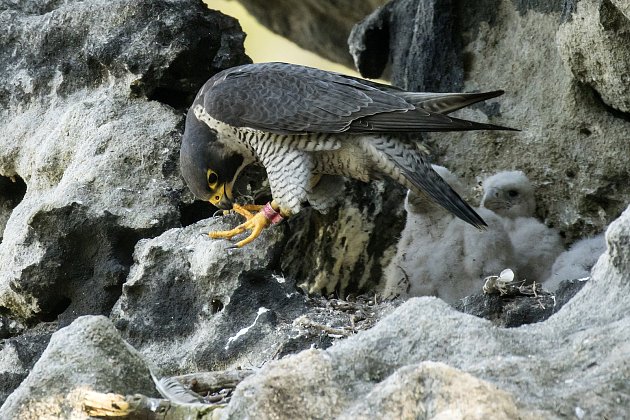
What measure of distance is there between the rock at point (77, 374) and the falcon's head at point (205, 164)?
1.71 meters

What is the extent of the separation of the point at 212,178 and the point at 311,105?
1.82 feet

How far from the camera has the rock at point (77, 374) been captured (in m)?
3.17

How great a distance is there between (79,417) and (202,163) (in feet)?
6.89

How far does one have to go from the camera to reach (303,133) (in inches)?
198

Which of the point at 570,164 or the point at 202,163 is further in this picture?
the point at 570,164

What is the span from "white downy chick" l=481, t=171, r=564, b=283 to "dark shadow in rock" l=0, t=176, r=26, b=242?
98.0 inches

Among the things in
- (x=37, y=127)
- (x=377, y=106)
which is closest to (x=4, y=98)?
(x=37, y=127)

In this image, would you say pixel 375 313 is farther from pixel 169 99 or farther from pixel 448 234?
pixel 169 99

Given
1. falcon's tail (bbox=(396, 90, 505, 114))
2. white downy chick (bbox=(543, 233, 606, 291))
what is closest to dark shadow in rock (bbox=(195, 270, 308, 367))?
falcon's tail (bbox=(396, 90, 505, 114))

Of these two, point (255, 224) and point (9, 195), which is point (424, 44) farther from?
point (9, 195)

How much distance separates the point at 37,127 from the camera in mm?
5844

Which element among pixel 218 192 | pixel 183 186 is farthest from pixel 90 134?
pixel 218 192

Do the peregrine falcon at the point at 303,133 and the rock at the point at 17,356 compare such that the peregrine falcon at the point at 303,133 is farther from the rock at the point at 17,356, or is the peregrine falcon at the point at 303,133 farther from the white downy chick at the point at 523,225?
the rock at the point at 17,356

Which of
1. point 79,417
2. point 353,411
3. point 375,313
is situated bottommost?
point 375,313
